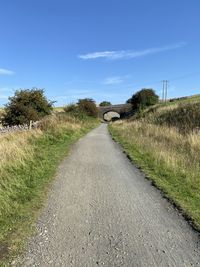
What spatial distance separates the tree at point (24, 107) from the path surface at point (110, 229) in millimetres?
20209

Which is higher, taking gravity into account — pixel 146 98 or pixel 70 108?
pixel 146 98

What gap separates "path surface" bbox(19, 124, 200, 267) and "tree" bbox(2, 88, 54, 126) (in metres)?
20.2

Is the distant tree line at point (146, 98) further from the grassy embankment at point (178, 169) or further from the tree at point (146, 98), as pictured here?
the grassy embankment at point (178, 169)

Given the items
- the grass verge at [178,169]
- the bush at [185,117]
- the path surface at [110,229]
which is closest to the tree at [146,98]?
the bush at [185,117]

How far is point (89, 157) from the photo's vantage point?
15.5 metres

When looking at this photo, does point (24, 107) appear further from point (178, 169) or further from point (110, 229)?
point (110, 229)

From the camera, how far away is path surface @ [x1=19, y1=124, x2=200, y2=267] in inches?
198

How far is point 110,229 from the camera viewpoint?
245 inches

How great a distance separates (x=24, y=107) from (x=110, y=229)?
24363 mm

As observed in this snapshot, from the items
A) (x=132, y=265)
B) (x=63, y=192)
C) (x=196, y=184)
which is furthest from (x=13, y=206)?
(x=196, y=184)

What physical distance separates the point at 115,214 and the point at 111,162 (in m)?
7.04

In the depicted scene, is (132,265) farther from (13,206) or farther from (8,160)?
(8,160)

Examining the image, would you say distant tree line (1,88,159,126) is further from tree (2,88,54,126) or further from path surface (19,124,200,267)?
path surface (19,124,200,267)

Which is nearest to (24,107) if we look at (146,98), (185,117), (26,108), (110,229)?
(26,108)
